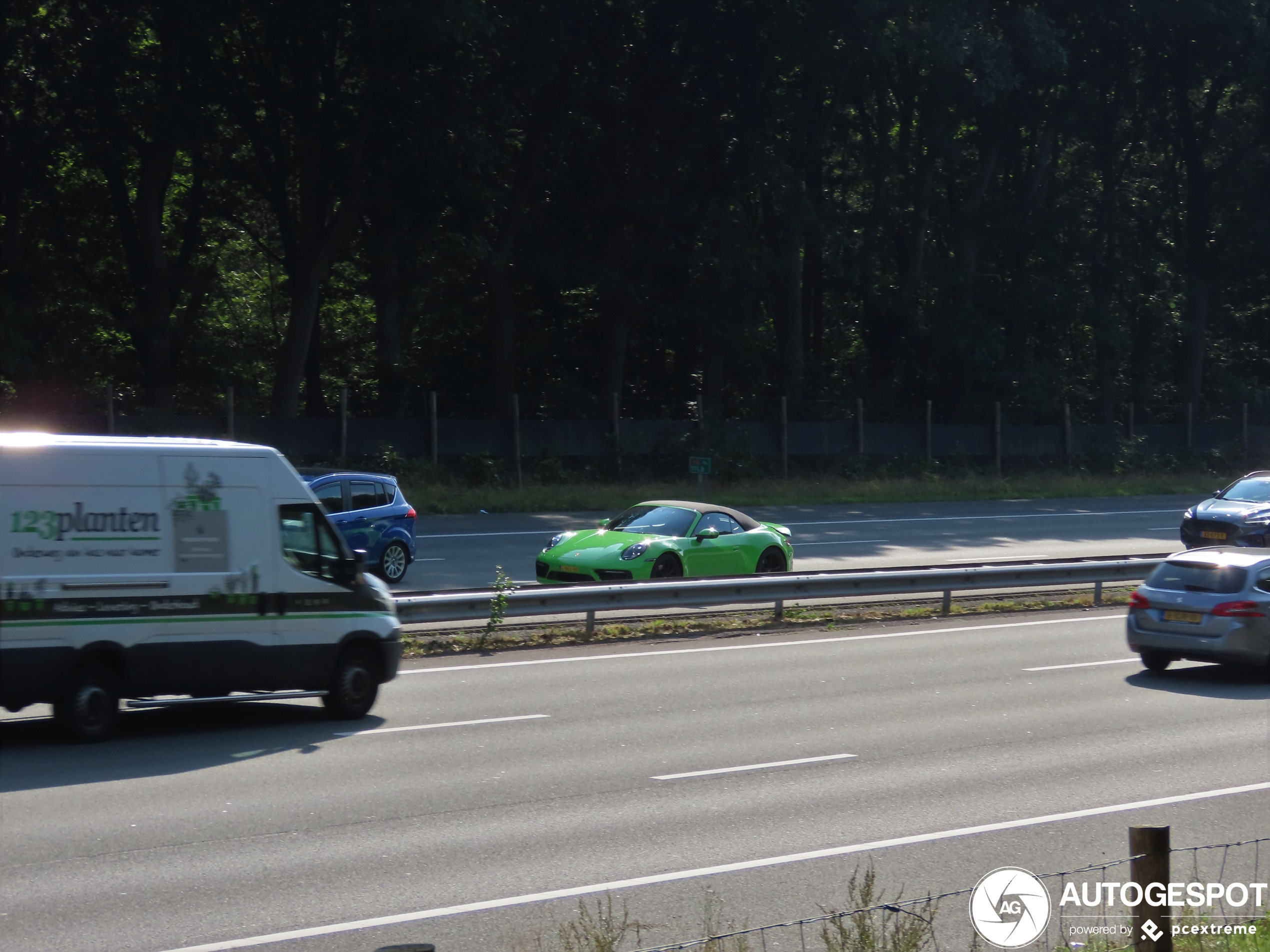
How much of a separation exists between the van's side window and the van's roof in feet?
1.89

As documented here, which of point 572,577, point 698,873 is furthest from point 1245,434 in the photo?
point 698,873

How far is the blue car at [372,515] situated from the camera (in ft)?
64.3

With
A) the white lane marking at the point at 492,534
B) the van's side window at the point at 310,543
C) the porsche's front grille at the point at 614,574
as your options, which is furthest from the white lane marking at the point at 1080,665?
the white lane marking at the point at 492,534

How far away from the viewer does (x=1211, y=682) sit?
14.7 meters

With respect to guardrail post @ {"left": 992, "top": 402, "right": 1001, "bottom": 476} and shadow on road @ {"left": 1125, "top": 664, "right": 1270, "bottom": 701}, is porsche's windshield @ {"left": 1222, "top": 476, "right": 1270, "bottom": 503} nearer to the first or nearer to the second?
shadow on road @ {"left": 1125, "top": 664, "right": 1270, "bottom": 701}

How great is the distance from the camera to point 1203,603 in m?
14.4

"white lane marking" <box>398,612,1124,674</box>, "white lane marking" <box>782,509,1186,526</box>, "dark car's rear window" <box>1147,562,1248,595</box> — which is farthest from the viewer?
"white lane marking" <box>782,509,1186,526</box>

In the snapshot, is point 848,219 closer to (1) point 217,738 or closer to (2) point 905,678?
(2) point 905,678

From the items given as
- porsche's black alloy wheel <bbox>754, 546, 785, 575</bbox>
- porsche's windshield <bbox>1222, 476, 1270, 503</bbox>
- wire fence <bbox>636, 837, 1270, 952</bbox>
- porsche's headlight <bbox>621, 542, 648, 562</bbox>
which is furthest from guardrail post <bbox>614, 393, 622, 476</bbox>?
wire fence <bbox>636, 837, 1270, 952</bbox>

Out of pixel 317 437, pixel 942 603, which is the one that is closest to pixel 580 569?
pixel 942 603

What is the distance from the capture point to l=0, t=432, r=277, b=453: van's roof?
34.4 ft

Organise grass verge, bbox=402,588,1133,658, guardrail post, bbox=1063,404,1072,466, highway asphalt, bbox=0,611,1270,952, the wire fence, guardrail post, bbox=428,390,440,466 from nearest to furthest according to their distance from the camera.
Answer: the wire fence < highway asphalt, bbox=0,611,1270,952 < grass verge, bbox=402,588,1133,658 < guardrail post, bbox=428,390,440,466 < guardrail post, bbox=1063,404,1072,466

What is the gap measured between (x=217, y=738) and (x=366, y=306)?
4249cm

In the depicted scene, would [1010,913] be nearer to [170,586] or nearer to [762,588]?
[170,586]
